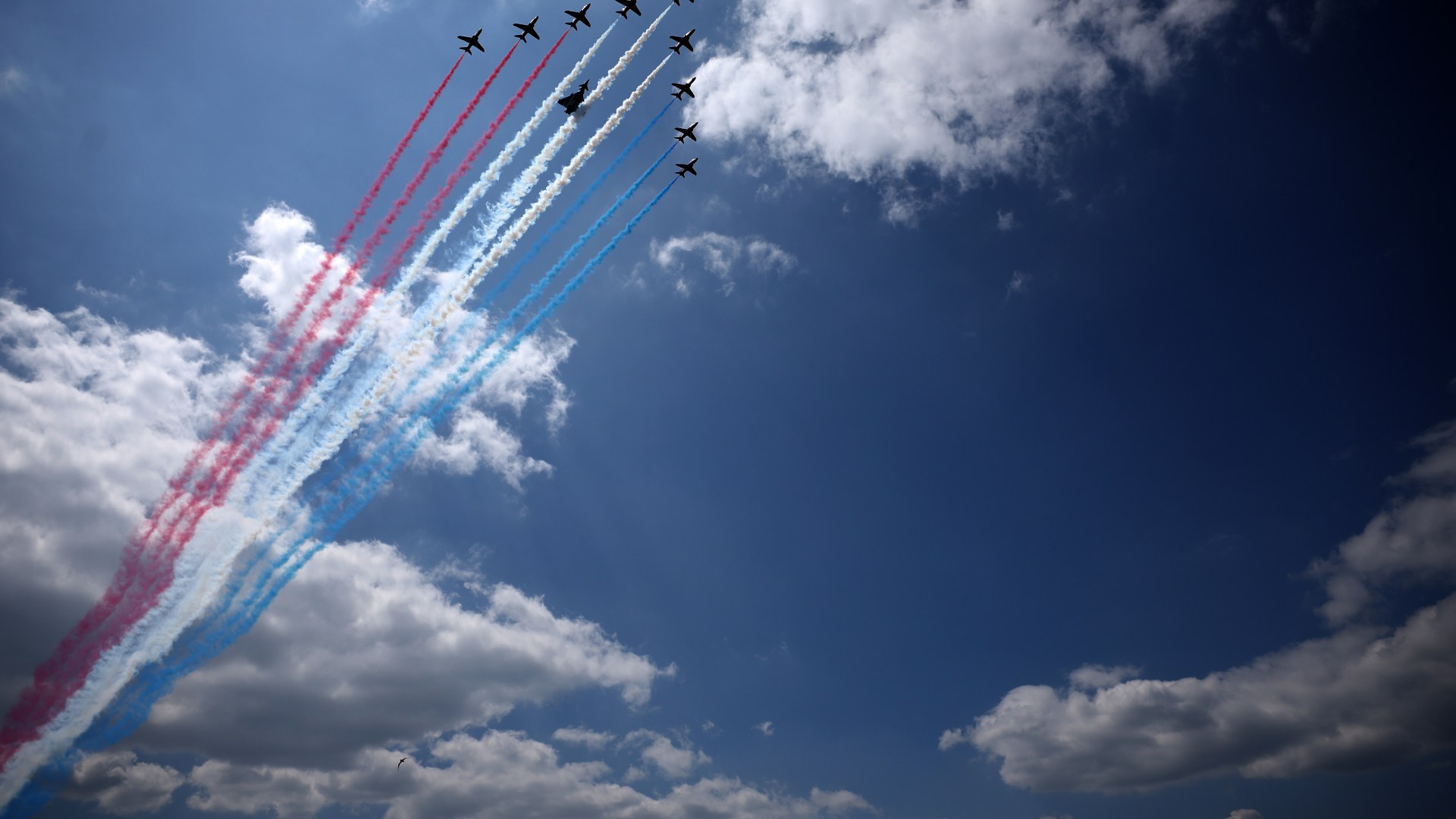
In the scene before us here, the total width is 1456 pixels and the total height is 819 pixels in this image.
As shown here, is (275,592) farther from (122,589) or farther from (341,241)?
(341,241)

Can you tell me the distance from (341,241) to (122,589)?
97.3ft

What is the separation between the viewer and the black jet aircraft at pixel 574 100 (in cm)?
6856

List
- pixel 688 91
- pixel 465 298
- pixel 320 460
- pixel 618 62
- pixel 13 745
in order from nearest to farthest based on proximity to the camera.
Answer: pixel 13 745
pixel 320 460
pixel 465 298
pixel 618 62
pixel 688 91

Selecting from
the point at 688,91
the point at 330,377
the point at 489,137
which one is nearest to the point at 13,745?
the point at 330,377

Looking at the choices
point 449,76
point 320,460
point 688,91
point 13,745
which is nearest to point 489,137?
point 449,76

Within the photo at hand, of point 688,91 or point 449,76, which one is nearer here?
point 449,76

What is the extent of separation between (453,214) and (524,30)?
21.0 m

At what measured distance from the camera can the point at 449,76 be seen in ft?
213

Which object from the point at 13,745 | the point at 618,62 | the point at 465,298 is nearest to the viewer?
the point at 13,745

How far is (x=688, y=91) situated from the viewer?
75.4 m

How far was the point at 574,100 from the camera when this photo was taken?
68.8 m

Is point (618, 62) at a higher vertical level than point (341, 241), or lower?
higher

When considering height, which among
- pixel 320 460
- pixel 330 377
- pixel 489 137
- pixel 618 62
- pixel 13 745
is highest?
pixel 618 62

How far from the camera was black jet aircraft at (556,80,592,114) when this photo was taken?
68562 millimetres
